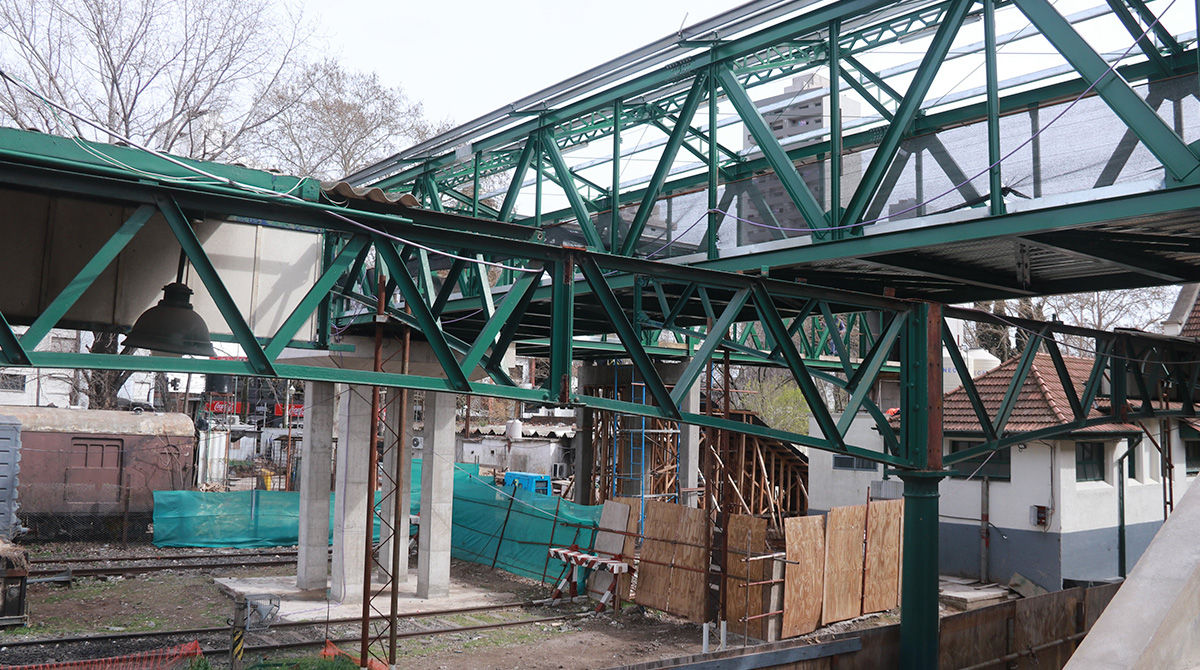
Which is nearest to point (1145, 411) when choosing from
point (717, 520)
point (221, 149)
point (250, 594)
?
point (717, 520)

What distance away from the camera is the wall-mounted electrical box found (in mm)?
21250

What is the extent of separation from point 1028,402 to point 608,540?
11548mm

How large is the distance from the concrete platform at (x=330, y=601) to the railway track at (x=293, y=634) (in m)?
0.51

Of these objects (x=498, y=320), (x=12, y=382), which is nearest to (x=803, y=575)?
(x=498, y=320)

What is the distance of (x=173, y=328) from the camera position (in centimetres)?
732

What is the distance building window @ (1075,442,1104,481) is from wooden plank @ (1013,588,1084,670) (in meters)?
10.3

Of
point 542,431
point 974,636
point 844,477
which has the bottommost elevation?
point 974,636

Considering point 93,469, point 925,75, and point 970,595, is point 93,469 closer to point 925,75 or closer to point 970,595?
point 970,595

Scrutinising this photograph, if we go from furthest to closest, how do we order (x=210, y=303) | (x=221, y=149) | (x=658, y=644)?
1. (x=221, y=149)
2. (x=658, y=644)
3. (x=210, y=303)

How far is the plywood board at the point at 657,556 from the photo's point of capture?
18969 millimetres

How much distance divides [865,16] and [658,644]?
462 inches

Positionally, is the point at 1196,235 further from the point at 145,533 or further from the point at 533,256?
the point at 145,533

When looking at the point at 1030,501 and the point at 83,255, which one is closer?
the point at 83,255

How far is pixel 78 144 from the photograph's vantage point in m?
7.10
